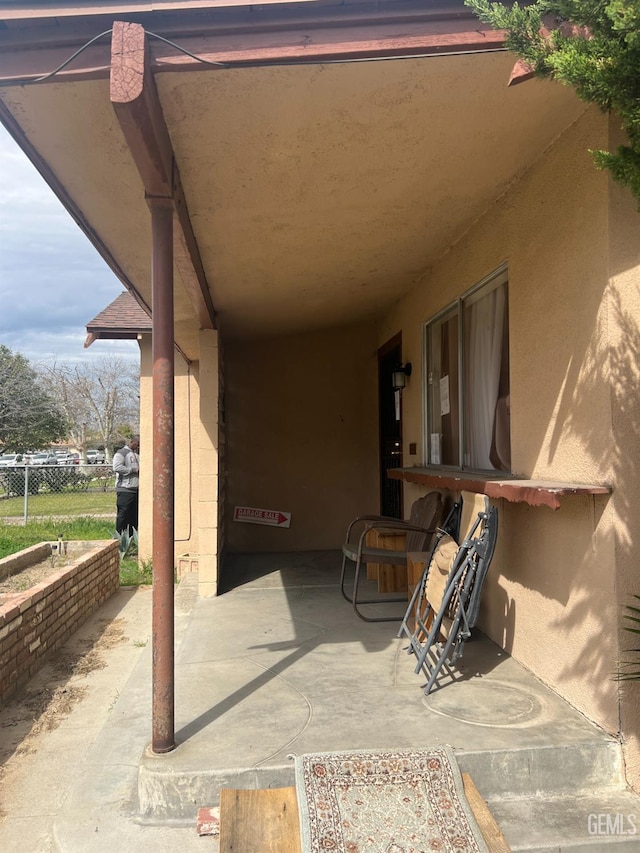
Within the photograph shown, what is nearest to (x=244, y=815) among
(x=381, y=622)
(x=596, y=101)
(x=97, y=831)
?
(x=97, y=831)

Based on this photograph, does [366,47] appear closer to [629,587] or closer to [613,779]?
[629,587]

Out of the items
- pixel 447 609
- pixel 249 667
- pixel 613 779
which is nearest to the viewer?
pixel 613 779

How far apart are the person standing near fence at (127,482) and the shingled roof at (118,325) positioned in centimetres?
141

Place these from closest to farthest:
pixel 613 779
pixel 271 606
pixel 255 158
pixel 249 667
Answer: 1. pixel 613 779
2. pixel 255 158
3. pixel 249 667
4. pixel 271 606

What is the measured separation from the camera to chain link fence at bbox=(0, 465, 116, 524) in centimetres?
1178

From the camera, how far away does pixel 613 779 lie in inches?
94.0

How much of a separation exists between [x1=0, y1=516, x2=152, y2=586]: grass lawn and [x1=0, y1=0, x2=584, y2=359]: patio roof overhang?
3.83 metres

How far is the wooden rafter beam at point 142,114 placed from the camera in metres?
2.04

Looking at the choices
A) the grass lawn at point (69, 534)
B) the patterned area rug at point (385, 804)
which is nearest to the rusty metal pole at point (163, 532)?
the patterned area rug at point (385, 804)

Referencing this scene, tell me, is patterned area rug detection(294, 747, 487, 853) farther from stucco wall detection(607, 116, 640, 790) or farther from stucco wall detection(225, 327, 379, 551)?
stucco wall detection(225, 327, 379, 551)

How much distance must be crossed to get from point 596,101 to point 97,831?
9.34 ft

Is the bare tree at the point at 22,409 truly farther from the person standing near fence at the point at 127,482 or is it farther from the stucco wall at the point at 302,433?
the stucco wall at the point at 302,433

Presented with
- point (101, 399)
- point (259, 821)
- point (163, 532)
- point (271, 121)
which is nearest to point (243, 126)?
point (271, 121)

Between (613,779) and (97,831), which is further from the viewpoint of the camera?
(613,779)
